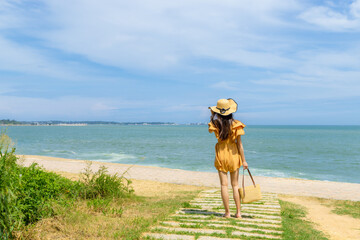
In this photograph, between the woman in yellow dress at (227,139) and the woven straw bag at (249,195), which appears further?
the woven straw bag at (249,195)

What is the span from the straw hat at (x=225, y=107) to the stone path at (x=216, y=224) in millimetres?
1949

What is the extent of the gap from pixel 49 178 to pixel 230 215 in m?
3.63

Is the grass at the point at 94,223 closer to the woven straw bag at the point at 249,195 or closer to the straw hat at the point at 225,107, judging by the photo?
the woven straw bag at the point at 249,195

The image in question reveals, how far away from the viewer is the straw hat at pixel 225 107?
5.49 metres

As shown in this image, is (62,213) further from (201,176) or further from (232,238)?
(201,176)

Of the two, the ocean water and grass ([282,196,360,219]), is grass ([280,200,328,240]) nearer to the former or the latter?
grass ([282,196,360,219])

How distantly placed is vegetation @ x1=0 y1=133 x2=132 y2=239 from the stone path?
1.24m

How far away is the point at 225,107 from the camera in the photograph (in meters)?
5.52

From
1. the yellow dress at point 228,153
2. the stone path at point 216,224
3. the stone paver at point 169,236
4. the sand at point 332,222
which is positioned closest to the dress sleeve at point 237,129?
the yellow dress at point 228,153

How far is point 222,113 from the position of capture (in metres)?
5.48

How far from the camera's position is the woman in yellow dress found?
548 centimetres

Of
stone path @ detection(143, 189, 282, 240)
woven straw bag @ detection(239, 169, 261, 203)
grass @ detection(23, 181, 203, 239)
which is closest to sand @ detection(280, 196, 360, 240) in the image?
stone path @ detection(143, 189, 282, 240)

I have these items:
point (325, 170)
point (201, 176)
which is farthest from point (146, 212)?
point (325, 170)

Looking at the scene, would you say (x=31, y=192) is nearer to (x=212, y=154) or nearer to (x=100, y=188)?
(x=100, y=188)
